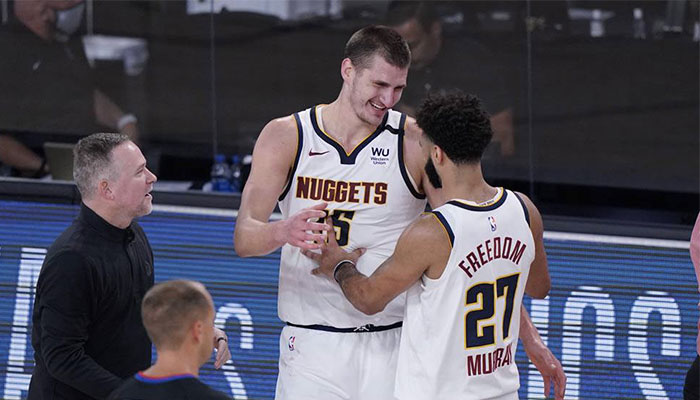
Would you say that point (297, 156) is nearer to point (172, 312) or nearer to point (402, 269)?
point (402, 269)

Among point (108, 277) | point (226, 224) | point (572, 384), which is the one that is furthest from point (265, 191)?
point (572, 384)

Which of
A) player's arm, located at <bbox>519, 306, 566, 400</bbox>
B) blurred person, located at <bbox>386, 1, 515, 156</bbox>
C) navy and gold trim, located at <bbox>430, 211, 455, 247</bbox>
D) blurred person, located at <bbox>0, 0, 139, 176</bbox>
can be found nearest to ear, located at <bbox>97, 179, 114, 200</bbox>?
navy and gold trim, located at <bbox>430, 211, 455, 247</bbox>

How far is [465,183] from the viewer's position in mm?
3859

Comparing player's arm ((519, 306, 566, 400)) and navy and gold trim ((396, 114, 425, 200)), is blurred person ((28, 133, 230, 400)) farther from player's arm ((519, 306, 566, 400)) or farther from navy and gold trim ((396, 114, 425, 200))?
player's arm ((519, 306, 566, 400))

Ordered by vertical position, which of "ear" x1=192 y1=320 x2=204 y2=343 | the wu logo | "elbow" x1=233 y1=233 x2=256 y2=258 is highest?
the wu logo

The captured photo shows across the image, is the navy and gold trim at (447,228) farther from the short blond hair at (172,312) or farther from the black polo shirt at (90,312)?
the black polo shirt at (90,312)

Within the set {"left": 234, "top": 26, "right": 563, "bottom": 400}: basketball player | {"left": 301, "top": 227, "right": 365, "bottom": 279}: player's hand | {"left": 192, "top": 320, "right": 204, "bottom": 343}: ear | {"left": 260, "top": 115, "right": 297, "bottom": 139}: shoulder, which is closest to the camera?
{"left": 192, "top": 320, "right": 204, "bottom": 343}: ear

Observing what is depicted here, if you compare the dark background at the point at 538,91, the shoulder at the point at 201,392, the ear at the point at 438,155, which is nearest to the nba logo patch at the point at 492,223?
the ear at the point at 438,155

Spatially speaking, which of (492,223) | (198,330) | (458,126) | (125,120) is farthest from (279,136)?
(125,120)

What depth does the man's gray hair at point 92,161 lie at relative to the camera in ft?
13.3

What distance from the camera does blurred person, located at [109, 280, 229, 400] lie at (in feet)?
10.2

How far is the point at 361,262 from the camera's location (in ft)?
14.5

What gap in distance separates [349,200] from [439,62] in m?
2.89

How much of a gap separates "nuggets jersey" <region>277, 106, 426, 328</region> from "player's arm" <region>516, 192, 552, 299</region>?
55 centimetres
